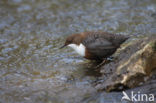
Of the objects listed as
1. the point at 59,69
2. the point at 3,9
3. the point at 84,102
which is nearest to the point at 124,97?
the point at 84,102

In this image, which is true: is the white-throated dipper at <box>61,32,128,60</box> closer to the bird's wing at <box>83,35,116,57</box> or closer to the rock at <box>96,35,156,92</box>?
the bird's wing at <box>83,35,116,57</box>

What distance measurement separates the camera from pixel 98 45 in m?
4.80

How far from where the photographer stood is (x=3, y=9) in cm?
843

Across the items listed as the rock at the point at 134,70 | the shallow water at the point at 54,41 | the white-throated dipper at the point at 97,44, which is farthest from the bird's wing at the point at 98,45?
the rock at the point at 134,70

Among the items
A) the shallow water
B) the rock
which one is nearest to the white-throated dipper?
the shallow water

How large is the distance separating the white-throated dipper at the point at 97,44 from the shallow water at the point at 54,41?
0.94 feet

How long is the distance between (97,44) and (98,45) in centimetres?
2

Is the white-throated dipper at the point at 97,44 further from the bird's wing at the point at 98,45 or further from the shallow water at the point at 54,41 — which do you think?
the shallow water at the point at 54,41

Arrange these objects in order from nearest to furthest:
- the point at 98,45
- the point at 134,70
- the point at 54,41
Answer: the point at 134,70
the point at 98,45
the point at 54,41

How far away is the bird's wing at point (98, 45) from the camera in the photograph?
189 inches

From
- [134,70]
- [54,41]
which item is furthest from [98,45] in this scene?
[54,41]

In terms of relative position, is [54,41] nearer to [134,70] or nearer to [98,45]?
[98,45]

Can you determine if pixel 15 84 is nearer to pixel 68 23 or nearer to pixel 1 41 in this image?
pixel 1 41

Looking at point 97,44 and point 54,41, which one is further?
point 54,41
